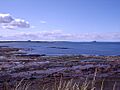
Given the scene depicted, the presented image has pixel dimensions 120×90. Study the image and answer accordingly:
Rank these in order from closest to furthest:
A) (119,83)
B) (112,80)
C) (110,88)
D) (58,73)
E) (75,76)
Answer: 1. (110,88)
2. (119,83)
3. (112,80)
4. (75,76)
5. (58,73)

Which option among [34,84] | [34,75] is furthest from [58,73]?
[34,84]

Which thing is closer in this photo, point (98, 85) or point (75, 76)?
point (98, 85)

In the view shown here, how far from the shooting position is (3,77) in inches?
904

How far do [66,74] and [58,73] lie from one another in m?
0.89

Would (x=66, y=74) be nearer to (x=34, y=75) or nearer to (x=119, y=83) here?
(x=34, y=75)

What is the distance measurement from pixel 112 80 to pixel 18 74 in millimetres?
8101

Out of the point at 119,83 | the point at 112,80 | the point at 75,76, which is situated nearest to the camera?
the point at 119,83

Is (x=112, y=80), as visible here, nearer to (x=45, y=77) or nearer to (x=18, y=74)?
(x=45, y=77)

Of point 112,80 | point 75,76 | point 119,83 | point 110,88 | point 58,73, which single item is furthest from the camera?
point 58,73

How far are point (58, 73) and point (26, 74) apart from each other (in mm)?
2926

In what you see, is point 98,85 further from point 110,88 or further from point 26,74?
point 26,74

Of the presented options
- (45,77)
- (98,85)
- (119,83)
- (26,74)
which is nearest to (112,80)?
(119,83)

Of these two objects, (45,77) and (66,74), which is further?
(66,74)

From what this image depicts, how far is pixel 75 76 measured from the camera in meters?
24.2
